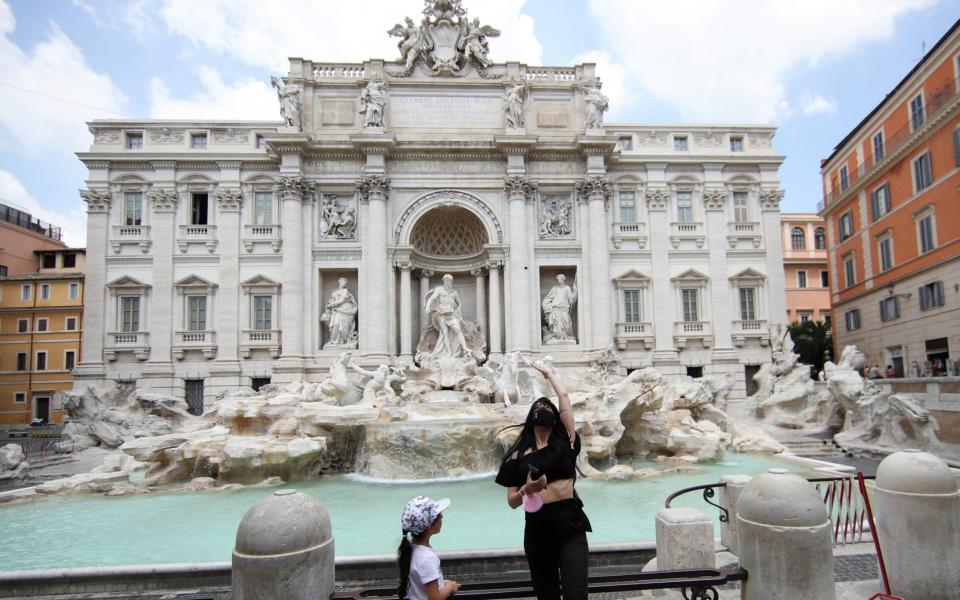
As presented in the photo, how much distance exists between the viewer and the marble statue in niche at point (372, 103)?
23.3 metres

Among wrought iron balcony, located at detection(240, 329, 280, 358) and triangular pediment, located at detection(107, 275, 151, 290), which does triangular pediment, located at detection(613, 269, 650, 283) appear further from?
triangular pediment, located at detection(107, 275, 151, 290)

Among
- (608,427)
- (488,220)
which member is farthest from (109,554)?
(488,220)

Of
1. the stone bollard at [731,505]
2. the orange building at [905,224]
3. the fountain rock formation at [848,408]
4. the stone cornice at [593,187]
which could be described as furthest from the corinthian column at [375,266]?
the orange building at [905,224]

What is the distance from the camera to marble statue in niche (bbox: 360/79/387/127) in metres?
23.3

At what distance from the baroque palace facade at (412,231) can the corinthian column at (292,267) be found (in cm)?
8

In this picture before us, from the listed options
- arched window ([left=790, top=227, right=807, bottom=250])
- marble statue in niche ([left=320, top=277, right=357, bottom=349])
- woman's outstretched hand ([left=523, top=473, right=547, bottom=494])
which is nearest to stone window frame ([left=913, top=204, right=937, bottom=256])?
marble statue in niche ([left=320, top=277, right=357, bottom=349])

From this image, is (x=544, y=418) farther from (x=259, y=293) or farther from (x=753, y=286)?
(x=753, y=286)

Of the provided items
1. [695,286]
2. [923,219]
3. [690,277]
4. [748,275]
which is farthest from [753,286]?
[923,219]

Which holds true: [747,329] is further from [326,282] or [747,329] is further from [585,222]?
[326,282]

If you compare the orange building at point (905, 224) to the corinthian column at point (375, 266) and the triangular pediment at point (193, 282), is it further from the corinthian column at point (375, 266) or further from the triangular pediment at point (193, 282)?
the triangular pediment at point (193, 282)

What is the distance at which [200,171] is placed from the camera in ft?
78.9

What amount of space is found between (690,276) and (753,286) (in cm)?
298

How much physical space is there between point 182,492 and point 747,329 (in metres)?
22.2

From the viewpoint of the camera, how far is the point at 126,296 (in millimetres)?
23438
